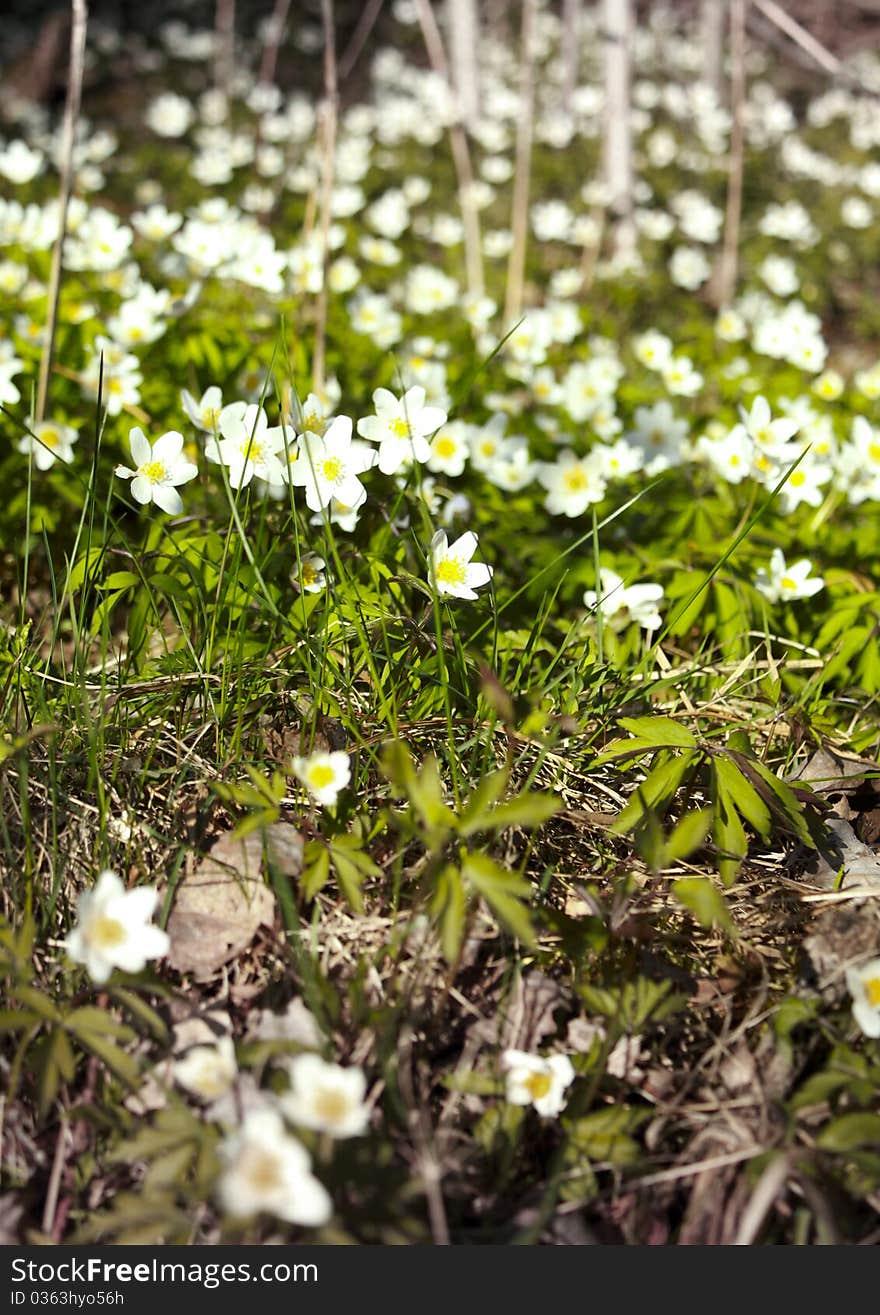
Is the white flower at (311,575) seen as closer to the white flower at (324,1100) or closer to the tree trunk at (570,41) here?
the white flower at (324,1100)

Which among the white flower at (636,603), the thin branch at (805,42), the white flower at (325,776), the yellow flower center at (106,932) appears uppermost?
the thin branch at (805,42)

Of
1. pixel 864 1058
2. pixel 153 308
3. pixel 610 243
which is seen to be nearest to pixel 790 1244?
pixel 864 1058

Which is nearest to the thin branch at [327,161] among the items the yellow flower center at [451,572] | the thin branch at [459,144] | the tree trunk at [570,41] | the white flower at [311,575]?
the white flower at [311,575]

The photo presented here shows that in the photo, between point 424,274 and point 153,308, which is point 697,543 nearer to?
point 153,308

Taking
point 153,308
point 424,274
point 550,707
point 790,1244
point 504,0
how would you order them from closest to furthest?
point 790,1244 → point 550,707 → point 153,308 → point 424,274 → point 504,0

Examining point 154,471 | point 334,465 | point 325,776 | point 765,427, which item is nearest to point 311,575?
point 334,465

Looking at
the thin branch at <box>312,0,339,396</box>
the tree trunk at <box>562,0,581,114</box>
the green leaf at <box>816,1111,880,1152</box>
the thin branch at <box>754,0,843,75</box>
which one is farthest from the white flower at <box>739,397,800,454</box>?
the tree trunk at <box>562,0,581,114</box>

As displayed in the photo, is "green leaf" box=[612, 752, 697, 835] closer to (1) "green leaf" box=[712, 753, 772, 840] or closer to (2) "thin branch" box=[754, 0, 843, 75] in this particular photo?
(1) "green leaf" box=[712, 753, 772, 840]
